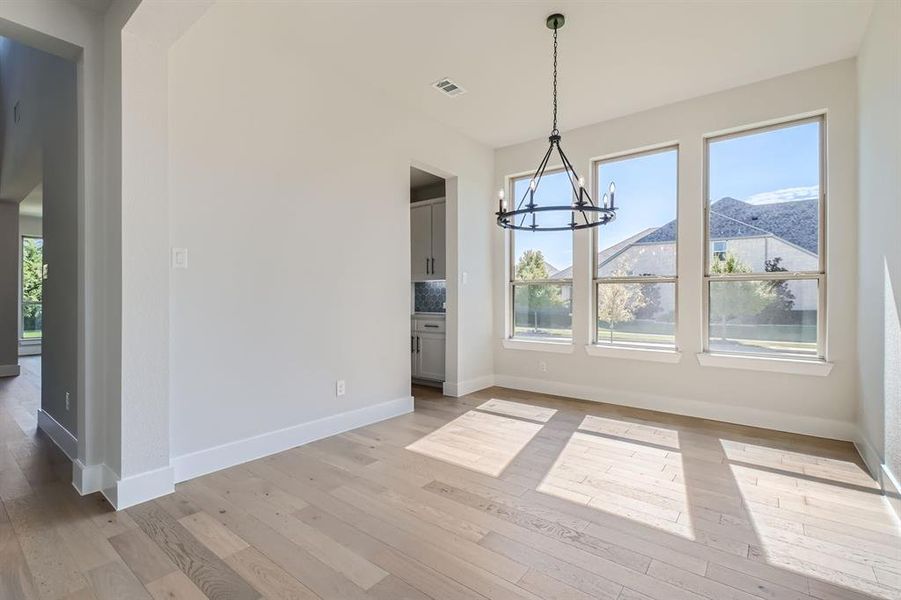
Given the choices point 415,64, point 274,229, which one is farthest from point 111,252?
point 415,64

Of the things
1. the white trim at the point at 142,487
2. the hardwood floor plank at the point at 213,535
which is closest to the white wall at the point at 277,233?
the white trim at the point at 142,487

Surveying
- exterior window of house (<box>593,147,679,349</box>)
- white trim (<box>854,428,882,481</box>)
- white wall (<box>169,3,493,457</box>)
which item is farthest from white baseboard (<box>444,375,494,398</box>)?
white trim (<box>854,428,882,481</box>)

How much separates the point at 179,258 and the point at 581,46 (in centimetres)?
314

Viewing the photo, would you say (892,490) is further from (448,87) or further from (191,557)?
(448,87)

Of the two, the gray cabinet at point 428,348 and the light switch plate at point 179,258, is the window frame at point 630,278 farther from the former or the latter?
the light switch plate at point 179,258

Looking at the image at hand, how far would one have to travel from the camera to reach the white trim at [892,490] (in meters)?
2.26

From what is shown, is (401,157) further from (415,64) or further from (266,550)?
(266,550)

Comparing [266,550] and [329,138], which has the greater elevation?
[329,138]

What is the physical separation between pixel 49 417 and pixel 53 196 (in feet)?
5.97

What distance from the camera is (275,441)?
3.16 meters

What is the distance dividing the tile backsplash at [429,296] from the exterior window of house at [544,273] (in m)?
0.97

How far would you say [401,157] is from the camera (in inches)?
166

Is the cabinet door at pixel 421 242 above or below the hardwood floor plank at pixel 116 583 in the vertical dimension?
above

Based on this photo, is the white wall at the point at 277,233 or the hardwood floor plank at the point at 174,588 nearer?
the hardwood floor plank at the point at 174,588
